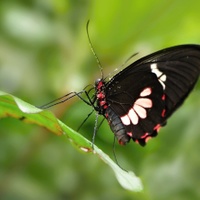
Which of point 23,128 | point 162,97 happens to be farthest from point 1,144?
point 162,97

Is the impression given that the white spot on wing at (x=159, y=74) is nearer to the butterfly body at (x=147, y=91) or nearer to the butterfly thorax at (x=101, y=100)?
the butterfly body at (x=147, y=91)

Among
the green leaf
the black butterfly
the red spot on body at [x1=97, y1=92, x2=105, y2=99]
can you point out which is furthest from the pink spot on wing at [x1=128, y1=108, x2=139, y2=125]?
the green leaf

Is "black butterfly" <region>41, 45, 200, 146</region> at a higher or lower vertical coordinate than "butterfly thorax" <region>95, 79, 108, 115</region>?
lower

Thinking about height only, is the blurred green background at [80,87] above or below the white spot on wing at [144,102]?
above

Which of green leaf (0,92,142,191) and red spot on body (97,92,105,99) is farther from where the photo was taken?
red spot on body (97,92,105,99)

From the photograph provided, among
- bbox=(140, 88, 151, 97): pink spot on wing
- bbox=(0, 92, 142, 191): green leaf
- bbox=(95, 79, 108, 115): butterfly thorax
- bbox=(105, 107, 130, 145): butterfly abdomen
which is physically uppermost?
bbox=(95, 79, 108, 115): butterfly thorax

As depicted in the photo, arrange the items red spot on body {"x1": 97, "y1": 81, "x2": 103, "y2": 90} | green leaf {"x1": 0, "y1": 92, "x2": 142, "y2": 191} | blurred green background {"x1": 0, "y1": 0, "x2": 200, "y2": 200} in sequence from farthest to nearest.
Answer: red spot on body {"x1": 97, "y1": 81, "x2": 103, "y2": 90}
blurred green background {"x1": 0, "y1": 0, "x2": 200, "y2": 200}
green leaf {"x1": 0, "y1": 92, "x2": 142, "y2": 191}

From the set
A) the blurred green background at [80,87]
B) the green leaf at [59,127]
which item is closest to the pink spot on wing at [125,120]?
the blurred green background at [80,87]

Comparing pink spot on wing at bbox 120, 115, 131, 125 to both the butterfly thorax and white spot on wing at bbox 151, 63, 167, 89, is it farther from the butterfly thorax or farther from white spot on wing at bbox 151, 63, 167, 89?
white spot on wing at bbox 151, 63, 167, 89
